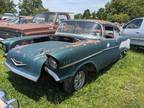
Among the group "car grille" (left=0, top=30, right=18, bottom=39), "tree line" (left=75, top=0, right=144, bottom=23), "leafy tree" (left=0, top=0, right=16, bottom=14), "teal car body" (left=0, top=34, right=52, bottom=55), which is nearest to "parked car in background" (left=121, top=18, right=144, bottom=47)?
"teal car body" (left=0, top=34, right=52, bottom=55)

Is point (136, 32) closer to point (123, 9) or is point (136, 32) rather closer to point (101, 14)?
point (123, 9)

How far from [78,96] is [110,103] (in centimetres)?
69

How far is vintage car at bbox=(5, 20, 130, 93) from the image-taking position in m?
4.82

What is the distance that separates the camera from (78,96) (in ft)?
17.6

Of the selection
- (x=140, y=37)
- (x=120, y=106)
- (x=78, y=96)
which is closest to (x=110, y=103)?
(x=120, y=106)

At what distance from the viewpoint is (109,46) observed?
6852mm

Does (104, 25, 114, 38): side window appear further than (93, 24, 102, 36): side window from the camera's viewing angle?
Yes

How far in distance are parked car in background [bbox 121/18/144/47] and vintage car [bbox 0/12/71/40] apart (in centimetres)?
276

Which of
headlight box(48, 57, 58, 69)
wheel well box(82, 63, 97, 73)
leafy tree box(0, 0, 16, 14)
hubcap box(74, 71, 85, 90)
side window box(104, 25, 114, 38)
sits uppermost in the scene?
leafy tree box(0, 0, 16, 14)

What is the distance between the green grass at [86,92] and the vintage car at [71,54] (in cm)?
30

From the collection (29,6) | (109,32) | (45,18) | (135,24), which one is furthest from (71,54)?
(29,6)

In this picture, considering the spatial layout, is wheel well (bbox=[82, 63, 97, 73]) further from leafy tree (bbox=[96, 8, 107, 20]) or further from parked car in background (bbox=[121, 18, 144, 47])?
leafy tree (bbox=[96, 8, 107, 20])

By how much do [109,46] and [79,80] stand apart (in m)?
1.72

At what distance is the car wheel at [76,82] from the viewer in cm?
518
